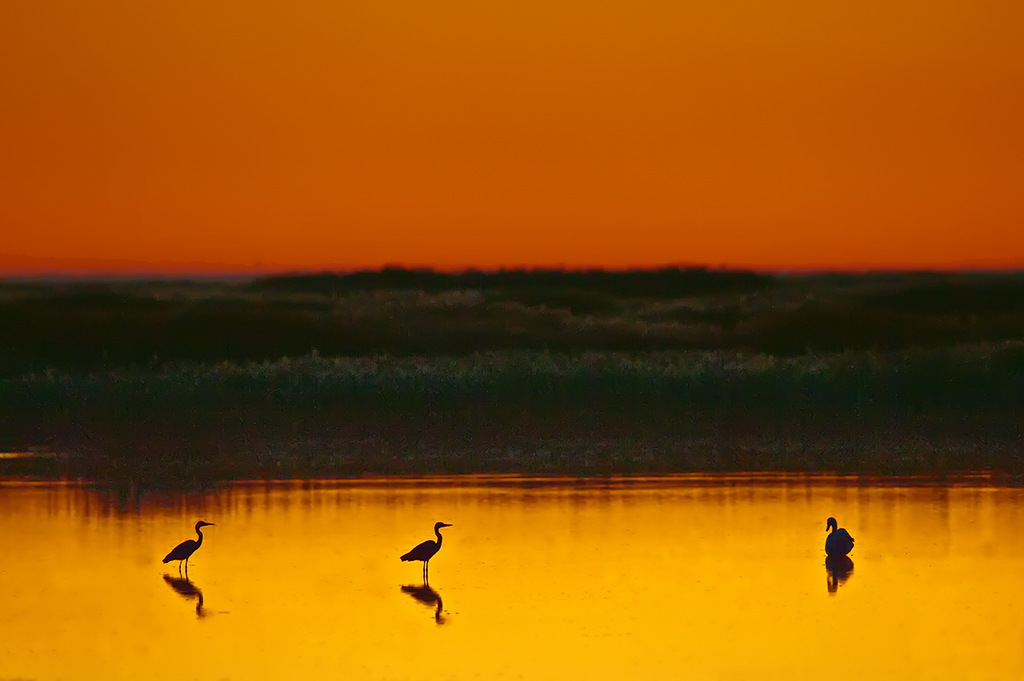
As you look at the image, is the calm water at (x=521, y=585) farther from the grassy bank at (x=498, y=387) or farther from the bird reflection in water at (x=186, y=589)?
the grassy bank at (x=498, y=387)

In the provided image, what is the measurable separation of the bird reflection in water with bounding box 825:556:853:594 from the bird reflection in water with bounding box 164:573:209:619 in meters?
4.88

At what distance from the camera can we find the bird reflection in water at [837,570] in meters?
13.7

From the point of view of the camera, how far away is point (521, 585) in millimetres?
13656

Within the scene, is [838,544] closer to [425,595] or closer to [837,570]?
[837,570]

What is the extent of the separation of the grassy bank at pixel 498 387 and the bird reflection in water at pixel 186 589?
700 cm

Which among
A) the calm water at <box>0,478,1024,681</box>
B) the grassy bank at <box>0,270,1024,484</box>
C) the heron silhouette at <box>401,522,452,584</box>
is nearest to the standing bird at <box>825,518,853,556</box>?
the calm water at <box>0,478,1024,681</box>

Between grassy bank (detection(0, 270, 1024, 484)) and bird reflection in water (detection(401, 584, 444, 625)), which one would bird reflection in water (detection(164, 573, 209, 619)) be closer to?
bird reflection in water (detection(401, 584, 444, 625))

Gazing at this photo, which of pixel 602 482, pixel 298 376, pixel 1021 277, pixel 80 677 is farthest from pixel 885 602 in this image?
pixel 1021 277

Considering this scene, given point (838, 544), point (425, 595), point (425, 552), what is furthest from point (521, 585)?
point (838, 544)

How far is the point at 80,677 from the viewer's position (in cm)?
1073

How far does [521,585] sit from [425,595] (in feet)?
2.62

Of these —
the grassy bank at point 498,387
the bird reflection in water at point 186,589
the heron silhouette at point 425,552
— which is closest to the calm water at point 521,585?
the bird reflection in water at point 186,589

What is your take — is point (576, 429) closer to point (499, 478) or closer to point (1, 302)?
point (499, 478)

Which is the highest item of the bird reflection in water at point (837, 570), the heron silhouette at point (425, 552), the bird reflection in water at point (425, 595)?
the heron silhouette at point (425, 552)
